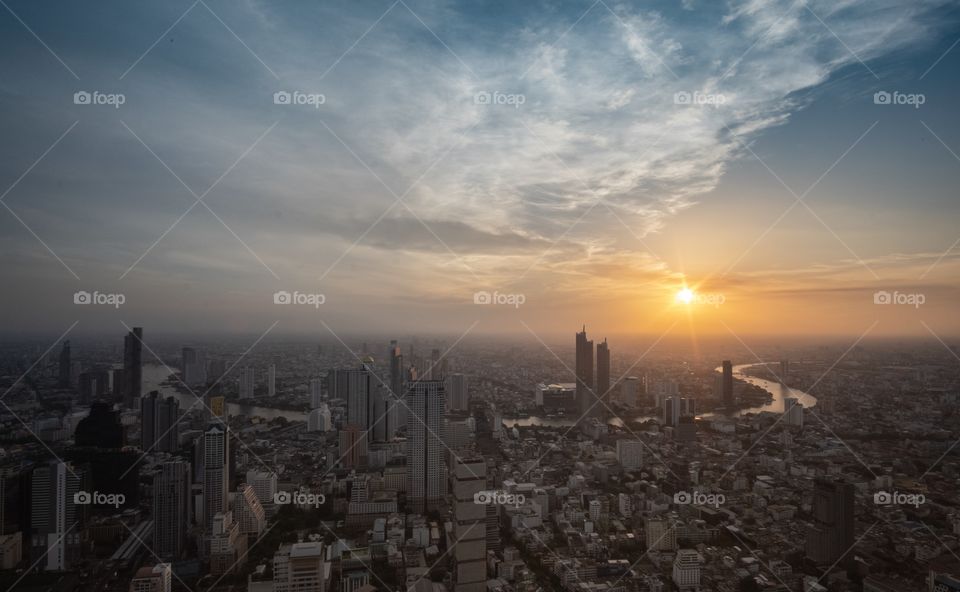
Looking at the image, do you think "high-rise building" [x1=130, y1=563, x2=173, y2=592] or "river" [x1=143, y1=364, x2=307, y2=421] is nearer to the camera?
"high-rise building" [x1=130, y1=563, x2=173, y2=592]

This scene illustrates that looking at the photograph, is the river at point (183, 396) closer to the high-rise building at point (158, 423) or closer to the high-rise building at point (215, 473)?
the high-rise building at point (158, 423)

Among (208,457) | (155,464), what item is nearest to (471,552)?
(208,457)

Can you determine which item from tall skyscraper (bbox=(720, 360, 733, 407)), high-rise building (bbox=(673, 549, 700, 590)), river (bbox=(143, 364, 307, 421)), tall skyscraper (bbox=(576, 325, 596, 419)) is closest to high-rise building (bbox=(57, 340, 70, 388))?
river (bbox=(143, 364, 307, 421))

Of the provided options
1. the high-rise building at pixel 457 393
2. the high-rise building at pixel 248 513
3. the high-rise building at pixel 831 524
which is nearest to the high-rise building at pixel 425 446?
the high-rise building at pixel 457 393

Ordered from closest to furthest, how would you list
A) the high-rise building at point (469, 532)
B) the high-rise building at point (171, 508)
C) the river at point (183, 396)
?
1. the high-rise building at point (469, 532)
2. the high-rise building at point (171, 508)
3. the river at point (183, 396)

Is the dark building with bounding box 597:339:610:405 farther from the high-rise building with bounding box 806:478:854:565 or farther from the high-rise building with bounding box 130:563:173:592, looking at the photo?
the high-rise building with bounding box 130:563:173:592

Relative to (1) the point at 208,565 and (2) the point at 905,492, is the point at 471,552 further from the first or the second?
Result: (2) the point at 905,492
